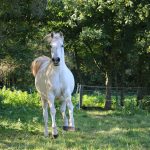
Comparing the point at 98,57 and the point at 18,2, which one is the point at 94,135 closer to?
the point at 18,2

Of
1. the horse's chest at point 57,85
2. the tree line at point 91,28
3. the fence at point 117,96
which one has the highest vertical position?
the tree line at point 91,28

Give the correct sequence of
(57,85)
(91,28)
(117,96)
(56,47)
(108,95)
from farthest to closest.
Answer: (117,96)
(108,95)
(91,28)
(57,85)
(56,47)

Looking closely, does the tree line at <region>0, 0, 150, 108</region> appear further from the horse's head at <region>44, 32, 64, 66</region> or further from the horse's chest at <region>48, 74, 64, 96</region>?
the horse's head at <region>44, 32, 64, 66</region>

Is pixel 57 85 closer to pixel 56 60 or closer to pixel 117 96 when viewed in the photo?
pixel 56 60

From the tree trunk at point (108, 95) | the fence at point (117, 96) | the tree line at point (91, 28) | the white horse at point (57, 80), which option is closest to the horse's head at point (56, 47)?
the white horse at point (57, 80)

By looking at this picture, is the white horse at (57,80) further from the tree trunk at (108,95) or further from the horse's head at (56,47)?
the tree trunk at (108,95)

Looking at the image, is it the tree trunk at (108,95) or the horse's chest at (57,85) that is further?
the tree trunk at (108,95)

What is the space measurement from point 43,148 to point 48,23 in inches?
508

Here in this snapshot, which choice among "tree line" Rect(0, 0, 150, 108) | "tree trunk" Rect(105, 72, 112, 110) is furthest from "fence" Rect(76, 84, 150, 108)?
"tree line" Rect(0, 0, 150, 108)

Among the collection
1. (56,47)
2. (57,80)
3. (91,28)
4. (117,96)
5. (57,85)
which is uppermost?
(91,28)

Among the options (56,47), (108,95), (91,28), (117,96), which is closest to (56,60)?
(56,47)

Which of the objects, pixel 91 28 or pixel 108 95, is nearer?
pixel 91 28

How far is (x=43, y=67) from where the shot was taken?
10383 millimetres

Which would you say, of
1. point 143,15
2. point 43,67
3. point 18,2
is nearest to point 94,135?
point 43,67
